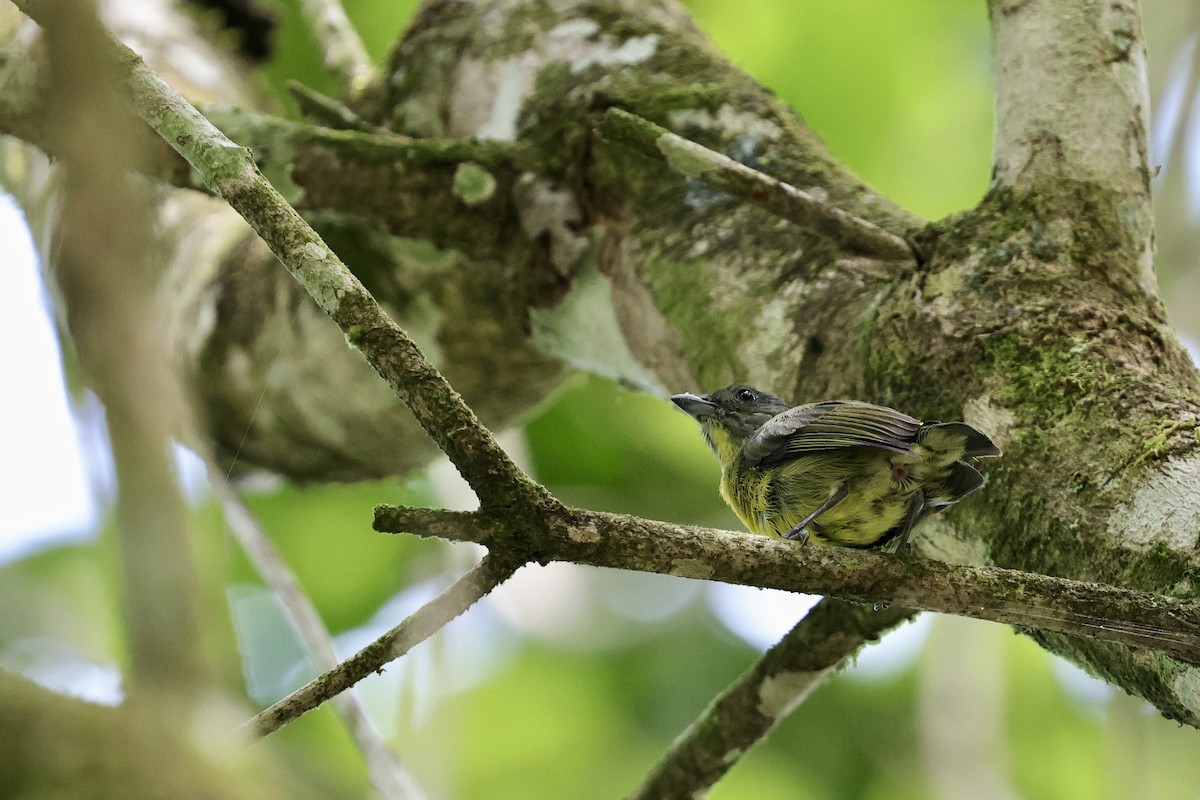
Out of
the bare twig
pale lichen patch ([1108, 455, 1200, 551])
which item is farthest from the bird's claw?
A: the bare twig

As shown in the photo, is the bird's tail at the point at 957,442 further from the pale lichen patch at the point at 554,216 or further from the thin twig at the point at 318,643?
the pale lichen patch at the point at 554,216

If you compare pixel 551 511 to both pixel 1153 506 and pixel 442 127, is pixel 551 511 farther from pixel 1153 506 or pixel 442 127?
pixel 442 127

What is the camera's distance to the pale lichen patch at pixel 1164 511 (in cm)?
158

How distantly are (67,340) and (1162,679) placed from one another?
1.44m

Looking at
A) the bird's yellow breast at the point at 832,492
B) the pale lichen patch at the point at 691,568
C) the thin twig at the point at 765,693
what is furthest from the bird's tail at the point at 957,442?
the pale lichen patch at the point at 691,568

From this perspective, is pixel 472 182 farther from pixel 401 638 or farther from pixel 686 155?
pixel 401 638

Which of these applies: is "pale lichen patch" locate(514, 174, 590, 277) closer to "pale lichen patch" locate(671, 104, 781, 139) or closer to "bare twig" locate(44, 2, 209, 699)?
"pale lichen patch" locate(671, 104, 781, 139)

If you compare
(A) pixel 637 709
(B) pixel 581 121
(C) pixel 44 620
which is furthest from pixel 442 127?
(A) pixel 637 709

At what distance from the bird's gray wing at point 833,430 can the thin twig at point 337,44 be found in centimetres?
223

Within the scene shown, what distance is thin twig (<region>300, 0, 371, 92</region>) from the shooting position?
4055 millimetres

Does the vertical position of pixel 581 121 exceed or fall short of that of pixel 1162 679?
it exceeds it

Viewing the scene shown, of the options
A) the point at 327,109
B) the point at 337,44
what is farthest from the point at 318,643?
the point at 337,44

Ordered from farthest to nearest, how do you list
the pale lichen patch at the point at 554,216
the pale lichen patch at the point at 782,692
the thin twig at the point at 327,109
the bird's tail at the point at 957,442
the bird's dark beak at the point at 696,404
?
the thin twig at the point at 327,109, the pale lichen patch at the point at 554,216, the bird's dark beak at the point at 696,404, the pale lichen patch at the point at 782,692, the bird's tail at the point at 957,442

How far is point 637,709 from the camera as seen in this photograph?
19.9ft
